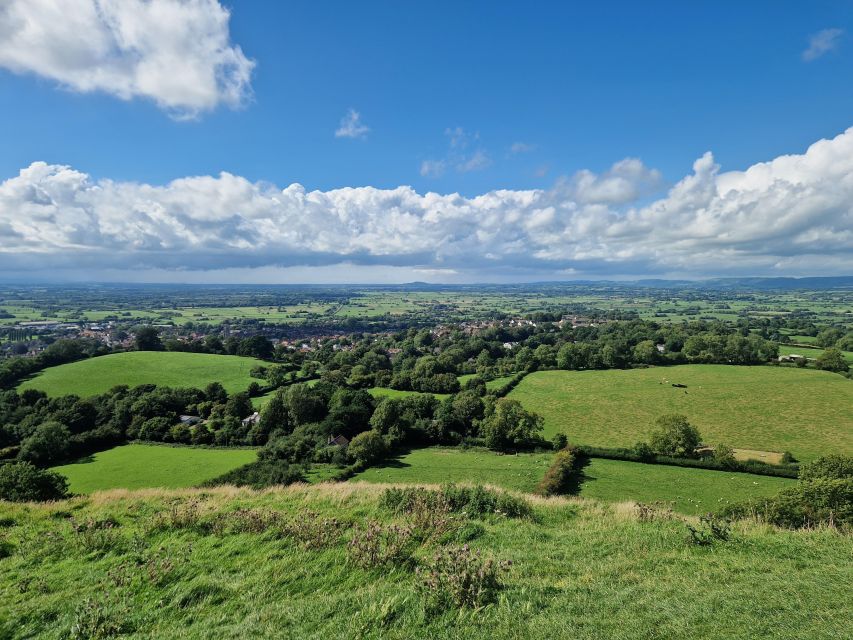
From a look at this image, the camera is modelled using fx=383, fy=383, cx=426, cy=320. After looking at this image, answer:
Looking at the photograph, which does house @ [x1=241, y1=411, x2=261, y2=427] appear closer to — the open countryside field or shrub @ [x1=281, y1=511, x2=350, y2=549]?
shrub @ [x1=281, y1=511, x2=350, y2=549]

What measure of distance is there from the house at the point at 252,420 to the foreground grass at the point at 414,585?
1571 inches

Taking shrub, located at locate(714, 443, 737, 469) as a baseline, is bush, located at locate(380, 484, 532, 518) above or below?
above

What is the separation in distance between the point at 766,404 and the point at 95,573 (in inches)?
2739

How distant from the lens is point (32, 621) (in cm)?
614

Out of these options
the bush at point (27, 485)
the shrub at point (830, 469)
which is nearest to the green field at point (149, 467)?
the bush at point (27, 485)

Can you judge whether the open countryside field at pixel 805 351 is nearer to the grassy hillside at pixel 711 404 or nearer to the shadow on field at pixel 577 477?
the grassy hillside at pixel 711 404

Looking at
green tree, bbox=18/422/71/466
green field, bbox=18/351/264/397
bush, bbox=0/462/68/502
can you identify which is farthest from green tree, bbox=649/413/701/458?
green field, bbox=18/351/264/397

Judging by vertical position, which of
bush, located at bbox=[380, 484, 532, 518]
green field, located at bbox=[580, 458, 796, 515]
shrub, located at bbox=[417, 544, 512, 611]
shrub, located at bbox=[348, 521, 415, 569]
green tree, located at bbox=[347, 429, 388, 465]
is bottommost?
green tree, located at bbox=[347, 429, 388, 465]

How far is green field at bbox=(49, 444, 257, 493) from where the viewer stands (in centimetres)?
3209

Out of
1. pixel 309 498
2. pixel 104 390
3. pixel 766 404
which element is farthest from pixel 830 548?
pixel 104 390

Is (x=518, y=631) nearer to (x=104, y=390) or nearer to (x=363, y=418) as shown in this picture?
(x=363, y=418)

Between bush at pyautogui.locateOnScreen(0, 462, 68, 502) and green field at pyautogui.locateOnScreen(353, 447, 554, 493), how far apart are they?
68.9ft

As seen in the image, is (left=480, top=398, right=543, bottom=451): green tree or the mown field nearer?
the mown field

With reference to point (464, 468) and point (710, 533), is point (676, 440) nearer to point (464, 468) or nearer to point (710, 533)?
point (464, 468)
